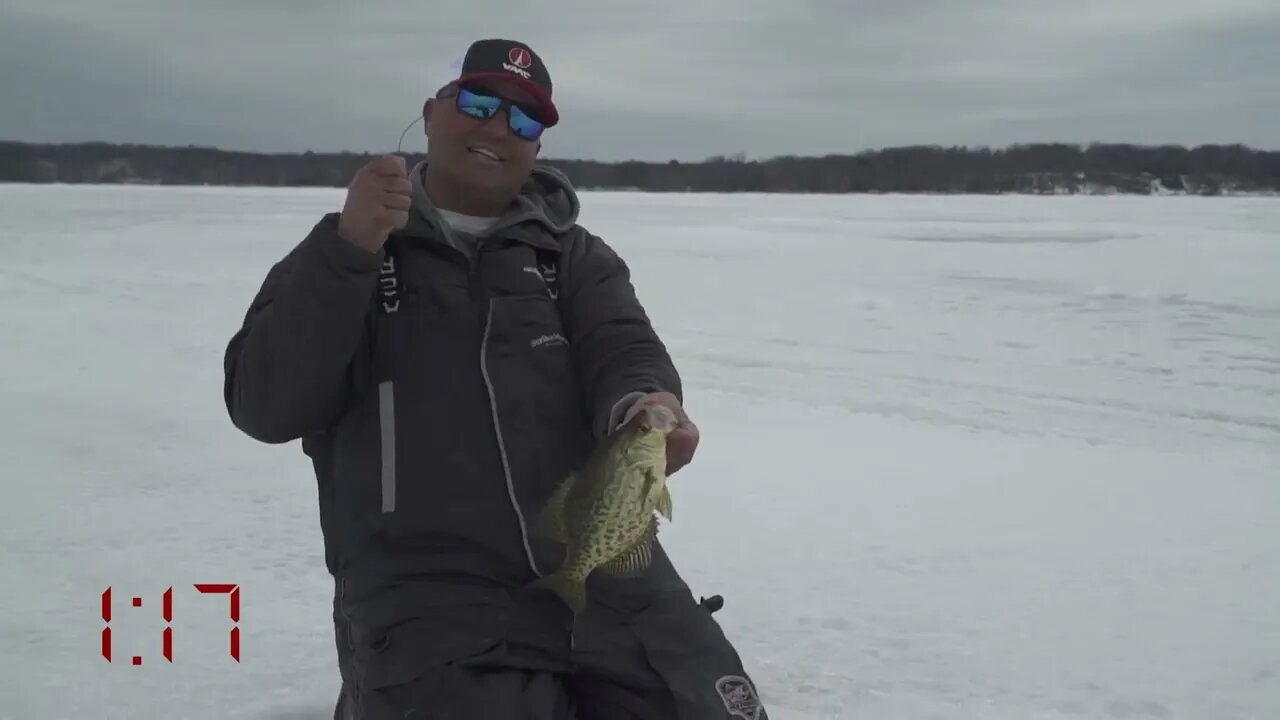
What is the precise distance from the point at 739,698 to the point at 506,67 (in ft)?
5.72

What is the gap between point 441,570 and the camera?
2582 millimetres

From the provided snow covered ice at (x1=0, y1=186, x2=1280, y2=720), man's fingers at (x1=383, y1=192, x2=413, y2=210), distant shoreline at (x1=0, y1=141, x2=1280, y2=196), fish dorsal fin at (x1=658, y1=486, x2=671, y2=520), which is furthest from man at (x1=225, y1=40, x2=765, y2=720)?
distant shoreline at (x1=0, y1=141, x2=1280, y2=196)

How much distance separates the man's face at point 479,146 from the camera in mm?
2809

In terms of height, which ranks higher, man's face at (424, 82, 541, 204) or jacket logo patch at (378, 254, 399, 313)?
man's face at (424, 82, 541, 204)

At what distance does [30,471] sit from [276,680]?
3131 millimetres

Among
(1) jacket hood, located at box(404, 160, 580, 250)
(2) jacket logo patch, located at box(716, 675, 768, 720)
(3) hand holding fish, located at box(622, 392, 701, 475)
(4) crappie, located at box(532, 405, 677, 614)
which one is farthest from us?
(1) jacket hood, located at box(404, 160, 580, 250)

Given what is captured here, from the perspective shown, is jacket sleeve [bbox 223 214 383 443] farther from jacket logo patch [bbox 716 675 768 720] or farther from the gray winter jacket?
jacket logo patch [bbox 716 675 768 720]

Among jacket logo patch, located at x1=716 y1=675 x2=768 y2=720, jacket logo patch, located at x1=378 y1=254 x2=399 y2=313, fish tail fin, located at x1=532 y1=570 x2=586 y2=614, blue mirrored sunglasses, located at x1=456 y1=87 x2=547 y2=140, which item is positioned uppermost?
blue mirrored sunglasses, located at x1=456 y1=87 x2=547 y2=140

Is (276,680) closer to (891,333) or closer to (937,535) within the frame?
(937,535)

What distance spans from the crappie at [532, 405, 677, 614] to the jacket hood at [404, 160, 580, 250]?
761mm

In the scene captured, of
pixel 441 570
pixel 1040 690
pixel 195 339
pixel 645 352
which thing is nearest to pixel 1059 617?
pixel 1040 690

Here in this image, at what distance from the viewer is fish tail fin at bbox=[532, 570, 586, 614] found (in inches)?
96.9

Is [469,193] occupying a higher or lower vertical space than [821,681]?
higher

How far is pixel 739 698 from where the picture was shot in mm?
2580
